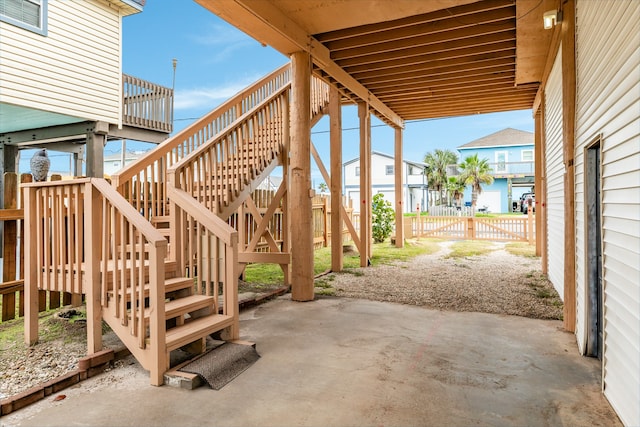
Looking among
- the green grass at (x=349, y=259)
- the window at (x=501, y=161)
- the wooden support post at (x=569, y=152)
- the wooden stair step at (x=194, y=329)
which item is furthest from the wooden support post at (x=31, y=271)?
the window at (x=501, y=161)

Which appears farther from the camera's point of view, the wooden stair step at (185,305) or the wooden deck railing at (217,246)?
the wooden deck railing at (217,246)

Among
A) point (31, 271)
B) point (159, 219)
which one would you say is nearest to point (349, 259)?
point (159, 219)

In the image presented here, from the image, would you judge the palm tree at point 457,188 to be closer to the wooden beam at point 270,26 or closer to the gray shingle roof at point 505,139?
the gray shingle roof at point 505,139

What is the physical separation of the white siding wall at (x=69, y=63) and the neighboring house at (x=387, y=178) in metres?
20.8

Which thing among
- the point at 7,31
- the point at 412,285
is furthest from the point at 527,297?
the point at 7,31

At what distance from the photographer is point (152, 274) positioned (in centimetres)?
269

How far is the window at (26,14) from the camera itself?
7.41m

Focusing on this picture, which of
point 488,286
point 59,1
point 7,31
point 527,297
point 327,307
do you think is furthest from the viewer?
point 59,1

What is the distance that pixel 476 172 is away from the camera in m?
25.9

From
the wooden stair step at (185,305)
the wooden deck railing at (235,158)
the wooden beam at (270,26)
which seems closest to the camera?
the wooden stair step at (185,305)

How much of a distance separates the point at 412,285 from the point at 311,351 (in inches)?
124

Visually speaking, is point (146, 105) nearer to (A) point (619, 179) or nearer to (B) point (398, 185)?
(B) point (398, 185)

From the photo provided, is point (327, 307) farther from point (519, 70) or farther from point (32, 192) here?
point (519, 70)

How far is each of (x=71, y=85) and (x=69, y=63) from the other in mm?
496
